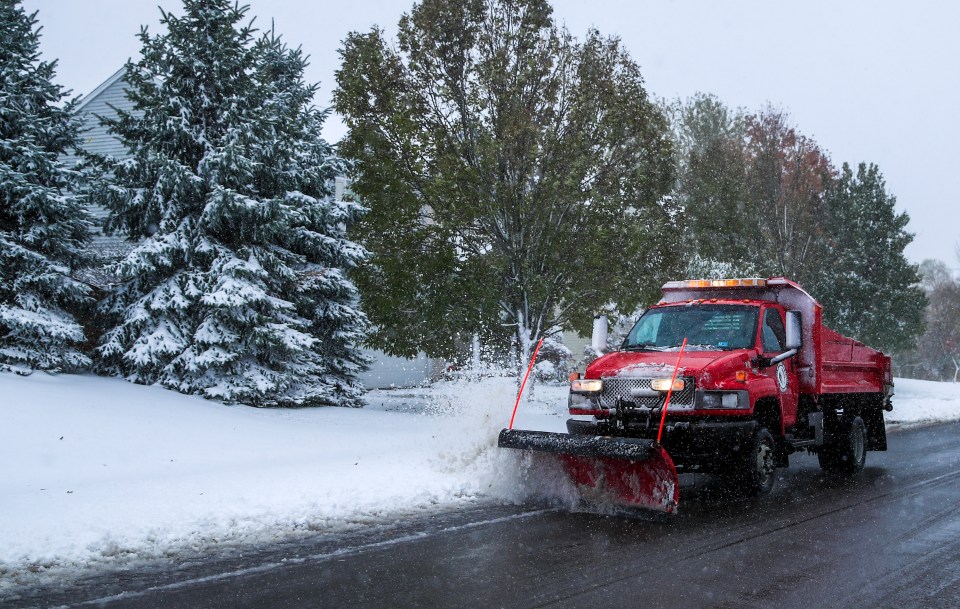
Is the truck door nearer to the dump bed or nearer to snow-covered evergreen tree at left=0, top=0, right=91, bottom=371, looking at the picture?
the dump bed

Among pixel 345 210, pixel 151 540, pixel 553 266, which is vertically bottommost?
pixel 151 540

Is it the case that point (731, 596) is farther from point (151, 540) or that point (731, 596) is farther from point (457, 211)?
point (457, 211)

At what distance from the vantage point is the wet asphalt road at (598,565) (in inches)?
206

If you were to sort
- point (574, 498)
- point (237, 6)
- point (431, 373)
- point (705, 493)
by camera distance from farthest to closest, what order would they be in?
point (431, 373) < point (237, 6) < point (705, 493) < point (574, 498)

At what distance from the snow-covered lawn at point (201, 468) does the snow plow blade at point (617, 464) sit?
1.65 ft

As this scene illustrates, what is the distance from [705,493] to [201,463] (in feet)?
21.5

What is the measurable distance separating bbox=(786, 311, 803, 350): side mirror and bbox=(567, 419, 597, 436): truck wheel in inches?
94.2

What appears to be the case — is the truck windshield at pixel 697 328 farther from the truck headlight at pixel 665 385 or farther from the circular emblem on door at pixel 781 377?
the truck headlight at pixel 665 385

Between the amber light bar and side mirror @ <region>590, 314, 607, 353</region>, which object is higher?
the amber light bar

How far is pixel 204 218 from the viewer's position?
15.5 meters

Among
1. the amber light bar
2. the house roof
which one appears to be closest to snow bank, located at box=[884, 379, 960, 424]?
the amber light bar

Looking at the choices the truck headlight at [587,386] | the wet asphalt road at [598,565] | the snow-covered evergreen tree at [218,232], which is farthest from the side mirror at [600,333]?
the snow-covered evergreen tree at [218,232]

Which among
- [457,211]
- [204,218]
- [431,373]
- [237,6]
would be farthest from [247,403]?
[431,373]

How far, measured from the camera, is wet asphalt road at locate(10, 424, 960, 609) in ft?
17.2
